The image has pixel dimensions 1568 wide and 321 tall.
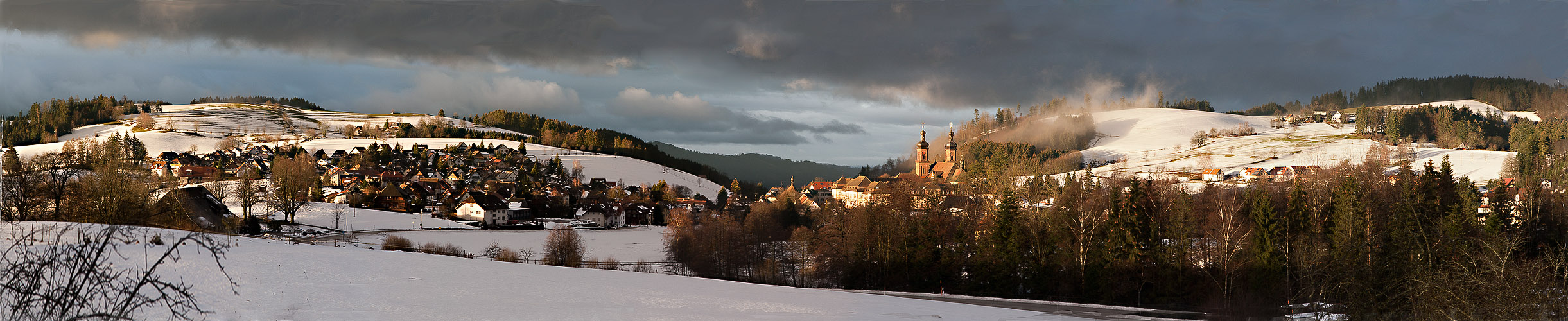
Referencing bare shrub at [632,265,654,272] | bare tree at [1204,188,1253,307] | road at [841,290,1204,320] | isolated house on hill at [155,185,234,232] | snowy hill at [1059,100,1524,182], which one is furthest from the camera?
snowy hill at [1059,100,1524,182]

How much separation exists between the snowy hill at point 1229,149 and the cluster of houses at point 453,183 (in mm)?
67603

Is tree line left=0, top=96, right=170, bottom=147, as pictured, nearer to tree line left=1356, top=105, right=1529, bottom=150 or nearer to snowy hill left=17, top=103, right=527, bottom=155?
snowy hill left=17, top=103, right=527, bottom=155

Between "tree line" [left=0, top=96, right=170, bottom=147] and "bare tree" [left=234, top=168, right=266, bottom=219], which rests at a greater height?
"tree line" [left=0, top=96, right=170, bottom=147]

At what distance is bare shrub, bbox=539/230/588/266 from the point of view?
114ft

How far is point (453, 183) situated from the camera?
83188mm

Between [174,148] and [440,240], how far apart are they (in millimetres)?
92120

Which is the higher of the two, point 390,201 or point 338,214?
point 390,201

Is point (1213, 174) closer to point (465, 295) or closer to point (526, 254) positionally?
point (526, 254)

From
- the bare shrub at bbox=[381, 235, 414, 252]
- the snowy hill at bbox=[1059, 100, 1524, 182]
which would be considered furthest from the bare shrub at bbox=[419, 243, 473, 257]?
the snowy hill at bbox=[1059, 100, 1524, 182]

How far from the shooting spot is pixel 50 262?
600cm

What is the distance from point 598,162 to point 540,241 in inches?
2486

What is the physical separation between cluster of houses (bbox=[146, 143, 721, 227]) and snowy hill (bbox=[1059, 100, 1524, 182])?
6760cm

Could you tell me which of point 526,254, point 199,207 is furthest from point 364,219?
point 526,254

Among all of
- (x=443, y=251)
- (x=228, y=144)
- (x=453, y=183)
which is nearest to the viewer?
(x=443, y=251)
